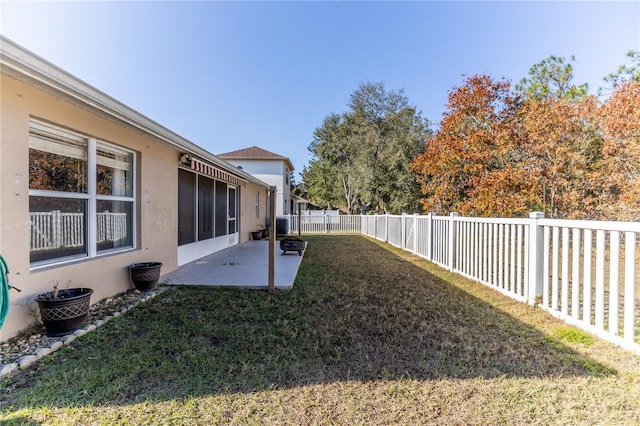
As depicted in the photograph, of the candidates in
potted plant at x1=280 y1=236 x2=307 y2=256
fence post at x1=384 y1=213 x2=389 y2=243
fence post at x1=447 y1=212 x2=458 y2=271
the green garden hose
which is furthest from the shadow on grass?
fence post at x1=384 y1=213 x2=389 y2=243

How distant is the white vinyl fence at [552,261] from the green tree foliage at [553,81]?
40.7ft

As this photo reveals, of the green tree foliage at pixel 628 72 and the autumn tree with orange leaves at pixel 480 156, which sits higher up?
the green tree foliage at pixel 628 72

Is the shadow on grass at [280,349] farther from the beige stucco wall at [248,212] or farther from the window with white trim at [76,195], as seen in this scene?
the beige stucco wall at [248,212]

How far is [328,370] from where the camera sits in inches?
112

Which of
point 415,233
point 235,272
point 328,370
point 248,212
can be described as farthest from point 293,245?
point 328,370

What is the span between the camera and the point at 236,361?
2975 mm

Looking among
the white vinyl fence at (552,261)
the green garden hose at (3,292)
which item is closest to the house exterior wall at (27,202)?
the green garden hose at (3,292)

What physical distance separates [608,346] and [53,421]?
498 centimetres

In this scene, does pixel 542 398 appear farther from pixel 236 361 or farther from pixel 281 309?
pixel 281 309

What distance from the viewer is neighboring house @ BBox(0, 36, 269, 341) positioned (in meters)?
3.16

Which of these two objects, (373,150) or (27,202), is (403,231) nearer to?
(27,202)

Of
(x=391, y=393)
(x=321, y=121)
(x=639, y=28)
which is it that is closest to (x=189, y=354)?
(x=391, y=393)

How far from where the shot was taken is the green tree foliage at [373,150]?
21.6 meters

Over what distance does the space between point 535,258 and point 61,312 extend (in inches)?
243
